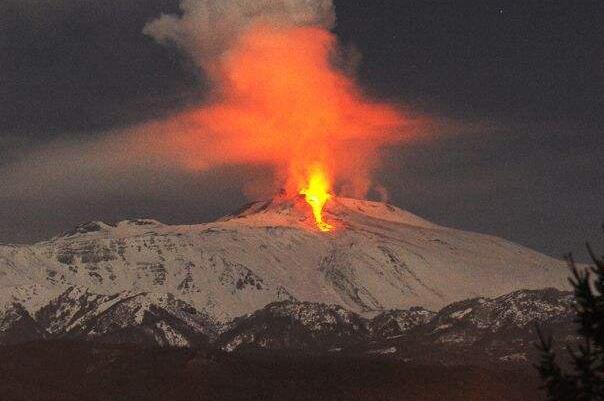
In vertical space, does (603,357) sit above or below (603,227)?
below

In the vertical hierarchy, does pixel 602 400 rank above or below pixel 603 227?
below

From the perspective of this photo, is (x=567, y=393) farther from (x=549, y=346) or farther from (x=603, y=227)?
(x=603, y=227)

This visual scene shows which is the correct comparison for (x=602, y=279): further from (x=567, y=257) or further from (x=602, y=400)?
(x=602, y=400)

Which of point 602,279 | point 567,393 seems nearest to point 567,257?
point 602,279

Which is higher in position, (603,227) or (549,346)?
(603,227)

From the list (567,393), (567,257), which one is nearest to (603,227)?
(567,257)

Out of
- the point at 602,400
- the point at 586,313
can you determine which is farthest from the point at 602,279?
the point at 602,400

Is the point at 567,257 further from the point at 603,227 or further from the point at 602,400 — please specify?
the point at 602,400
